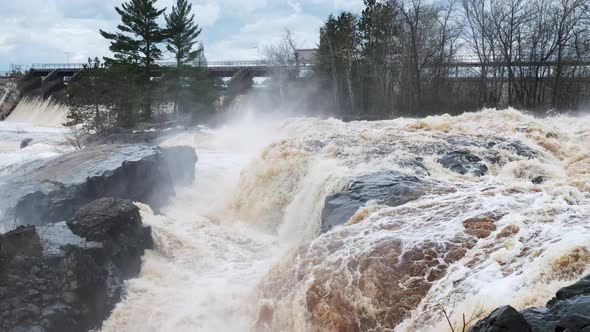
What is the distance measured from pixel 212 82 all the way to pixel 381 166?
1287 inches

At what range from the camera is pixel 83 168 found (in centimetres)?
1223

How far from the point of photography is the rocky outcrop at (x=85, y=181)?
10.3m

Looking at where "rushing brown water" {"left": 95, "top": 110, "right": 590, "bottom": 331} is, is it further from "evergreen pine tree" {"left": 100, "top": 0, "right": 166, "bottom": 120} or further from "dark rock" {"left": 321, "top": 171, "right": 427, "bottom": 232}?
"evergreen pine tree" {"left": 100, "top": 0, "right": 166, "bottom": 120}

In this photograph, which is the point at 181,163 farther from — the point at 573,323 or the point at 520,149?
the point at 573,323

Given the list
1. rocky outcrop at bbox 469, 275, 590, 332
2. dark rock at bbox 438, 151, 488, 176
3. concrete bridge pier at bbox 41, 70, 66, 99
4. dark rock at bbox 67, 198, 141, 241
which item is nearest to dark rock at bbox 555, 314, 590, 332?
rocky outcrop at bbox 469, 275, 590, 332

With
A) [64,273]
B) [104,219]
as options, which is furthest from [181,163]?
[64,273]

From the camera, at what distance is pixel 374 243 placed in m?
6.62

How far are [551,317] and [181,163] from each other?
1335 cm

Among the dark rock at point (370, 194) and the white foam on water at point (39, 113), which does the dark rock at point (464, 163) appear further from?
the white foam on water at point (39, 113)

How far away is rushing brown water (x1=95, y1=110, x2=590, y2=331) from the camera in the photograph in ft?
17.5

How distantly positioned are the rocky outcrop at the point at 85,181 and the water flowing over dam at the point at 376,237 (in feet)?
3.47

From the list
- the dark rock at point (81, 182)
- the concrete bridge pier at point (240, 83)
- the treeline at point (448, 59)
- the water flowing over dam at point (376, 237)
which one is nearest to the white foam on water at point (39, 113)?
the concrete bridge pier at point (240, 83)

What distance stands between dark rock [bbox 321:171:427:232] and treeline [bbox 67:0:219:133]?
20710 mm

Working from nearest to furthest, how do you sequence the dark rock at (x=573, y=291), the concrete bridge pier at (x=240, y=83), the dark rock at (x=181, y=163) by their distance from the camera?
the dark rock at (x=573, y=291) → the dark rock at (x=181, y=163) → the concrete bridge pier at (x=240, y=83)
